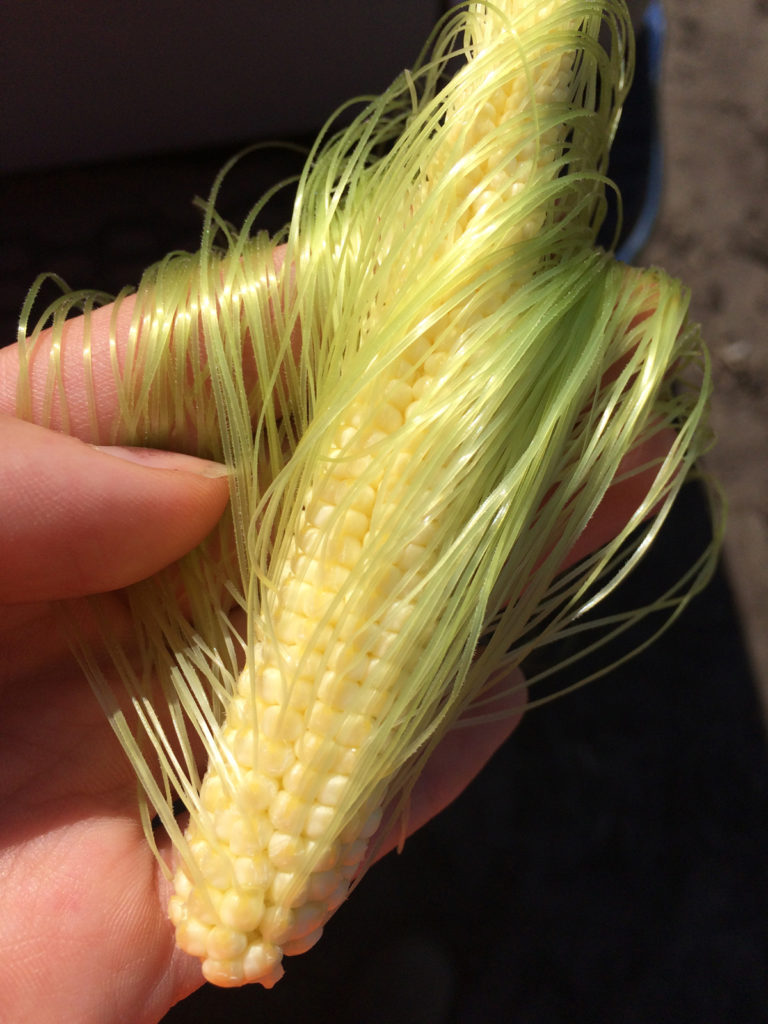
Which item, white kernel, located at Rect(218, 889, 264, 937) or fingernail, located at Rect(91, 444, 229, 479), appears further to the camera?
fingernail, located at Rect(91, 444, 229, 479)

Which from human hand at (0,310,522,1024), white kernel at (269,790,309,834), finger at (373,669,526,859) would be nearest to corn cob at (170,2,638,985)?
white kernel at (269,790,309,834)

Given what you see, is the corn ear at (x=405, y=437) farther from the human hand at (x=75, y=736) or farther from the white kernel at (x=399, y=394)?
the human hand at (x=75, y=736)

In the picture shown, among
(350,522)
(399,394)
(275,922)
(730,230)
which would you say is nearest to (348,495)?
(350,522)

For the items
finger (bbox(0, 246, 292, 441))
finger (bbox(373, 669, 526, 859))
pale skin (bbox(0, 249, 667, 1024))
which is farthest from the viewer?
finger (bbox(373, 669, 526, 859))

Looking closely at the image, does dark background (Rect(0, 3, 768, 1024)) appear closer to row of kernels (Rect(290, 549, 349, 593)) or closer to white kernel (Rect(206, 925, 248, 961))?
white kernel (Rect(206, 925, 248, 961))

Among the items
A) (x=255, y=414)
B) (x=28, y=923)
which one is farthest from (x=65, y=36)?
(x=28, y=923)

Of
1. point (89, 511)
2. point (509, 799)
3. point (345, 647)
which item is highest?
point (89, 511)

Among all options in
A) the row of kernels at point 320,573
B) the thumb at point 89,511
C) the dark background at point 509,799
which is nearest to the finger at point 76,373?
the thumb at point 89,511

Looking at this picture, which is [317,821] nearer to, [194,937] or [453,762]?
[194,937]
